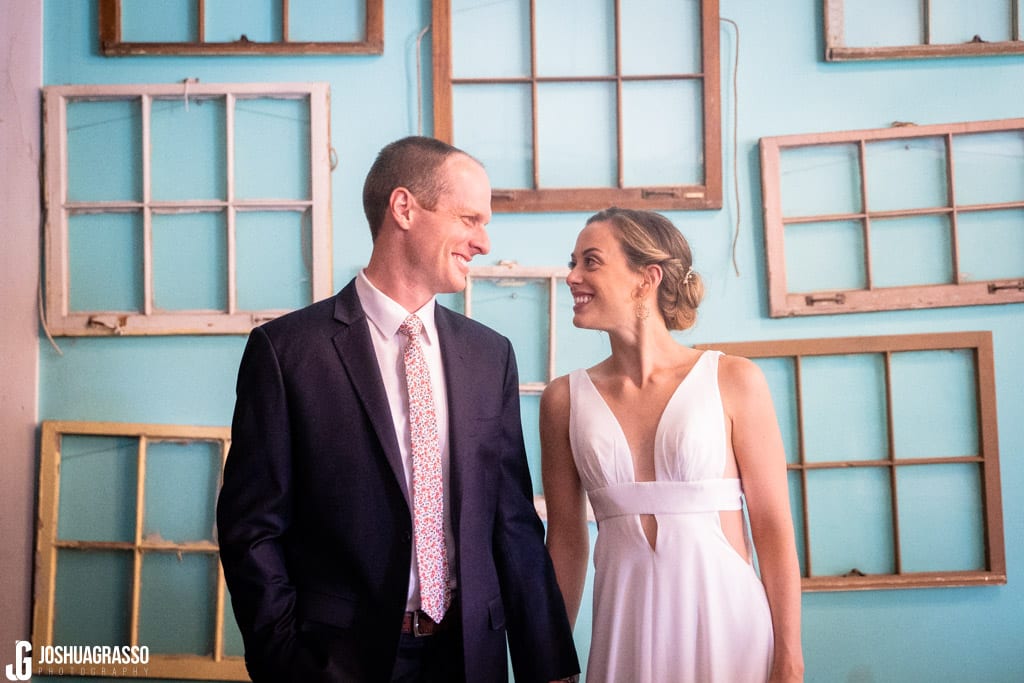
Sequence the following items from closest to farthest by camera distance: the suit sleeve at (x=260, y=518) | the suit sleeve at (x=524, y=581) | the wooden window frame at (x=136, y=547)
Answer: the suit sleeve at (x=260, y=518) < the suit sleeve at (x=524, y=581) < the wooden window frame at (x=136, y=547)

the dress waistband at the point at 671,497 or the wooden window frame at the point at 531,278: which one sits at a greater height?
the wooden window frame at the point at 531,278

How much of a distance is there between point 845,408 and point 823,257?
1.78ft

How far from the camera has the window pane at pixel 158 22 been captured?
3400 millimetres

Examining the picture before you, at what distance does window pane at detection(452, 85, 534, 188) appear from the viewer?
3.38 metres

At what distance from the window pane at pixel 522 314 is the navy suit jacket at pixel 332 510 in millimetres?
1387

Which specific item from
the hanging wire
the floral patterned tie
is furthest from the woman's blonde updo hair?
the hanging wire

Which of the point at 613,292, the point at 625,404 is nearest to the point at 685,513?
the point at 625,404

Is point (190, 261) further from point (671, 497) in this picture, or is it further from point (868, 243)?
point (868, 243)

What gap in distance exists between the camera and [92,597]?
3.28 metres

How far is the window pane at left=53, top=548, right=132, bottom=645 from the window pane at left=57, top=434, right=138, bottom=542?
77 mm

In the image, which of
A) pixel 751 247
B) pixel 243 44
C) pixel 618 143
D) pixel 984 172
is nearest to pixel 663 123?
pixel 618 143

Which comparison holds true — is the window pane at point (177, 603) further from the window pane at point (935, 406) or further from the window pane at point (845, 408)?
the window pane at point (935, 406)

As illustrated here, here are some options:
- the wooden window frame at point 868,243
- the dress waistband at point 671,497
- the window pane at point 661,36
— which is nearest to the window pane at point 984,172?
the wooden window frame at point 868,243

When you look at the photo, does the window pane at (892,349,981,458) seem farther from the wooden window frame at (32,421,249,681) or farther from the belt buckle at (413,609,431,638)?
the wooden window frame at (32,421,249,681)
